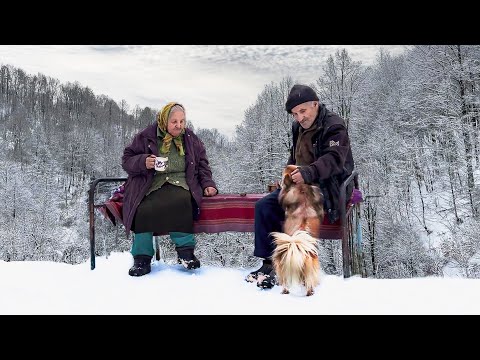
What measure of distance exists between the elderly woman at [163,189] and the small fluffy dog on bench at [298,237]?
3.17 ft

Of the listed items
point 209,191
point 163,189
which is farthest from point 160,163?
point 209,191

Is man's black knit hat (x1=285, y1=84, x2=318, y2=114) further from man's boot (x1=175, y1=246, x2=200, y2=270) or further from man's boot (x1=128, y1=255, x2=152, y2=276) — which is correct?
man's boot (x1=128, y1=255, x2=152, y2=276)

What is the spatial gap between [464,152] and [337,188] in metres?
15.2

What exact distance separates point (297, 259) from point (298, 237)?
140 millimetres

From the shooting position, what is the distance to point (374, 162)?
18.8 meters

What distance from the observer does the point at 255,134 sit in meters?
16.9

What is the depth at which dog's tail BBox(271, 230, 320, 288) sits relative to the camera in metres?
2.70

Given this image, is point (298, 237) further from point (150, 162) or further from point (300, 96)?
point (150, 162)

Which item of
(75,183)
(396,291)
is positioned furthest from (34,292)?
(75,183)

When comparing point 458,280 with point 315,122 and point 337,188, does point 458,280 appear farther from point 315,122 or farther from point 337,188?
point 315,122

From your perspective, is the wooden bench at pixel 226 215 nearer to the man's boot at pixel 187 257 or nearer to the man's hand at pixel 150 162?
the man's boot at pixel 187 257

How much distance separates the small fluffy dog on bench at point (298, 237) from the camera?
272cm

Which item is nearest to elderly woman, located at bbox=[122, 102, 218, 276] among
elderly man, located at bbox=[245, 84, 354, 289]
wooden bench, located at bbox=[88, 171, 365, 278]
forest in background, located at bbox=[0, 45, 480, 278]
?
wooden bench, located at bbox=[88, 171, 365, 278]

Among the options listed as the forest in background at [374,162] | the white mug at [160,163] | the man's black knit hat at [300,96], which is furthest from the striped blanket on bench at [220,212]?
the forest in background at [374,162]
